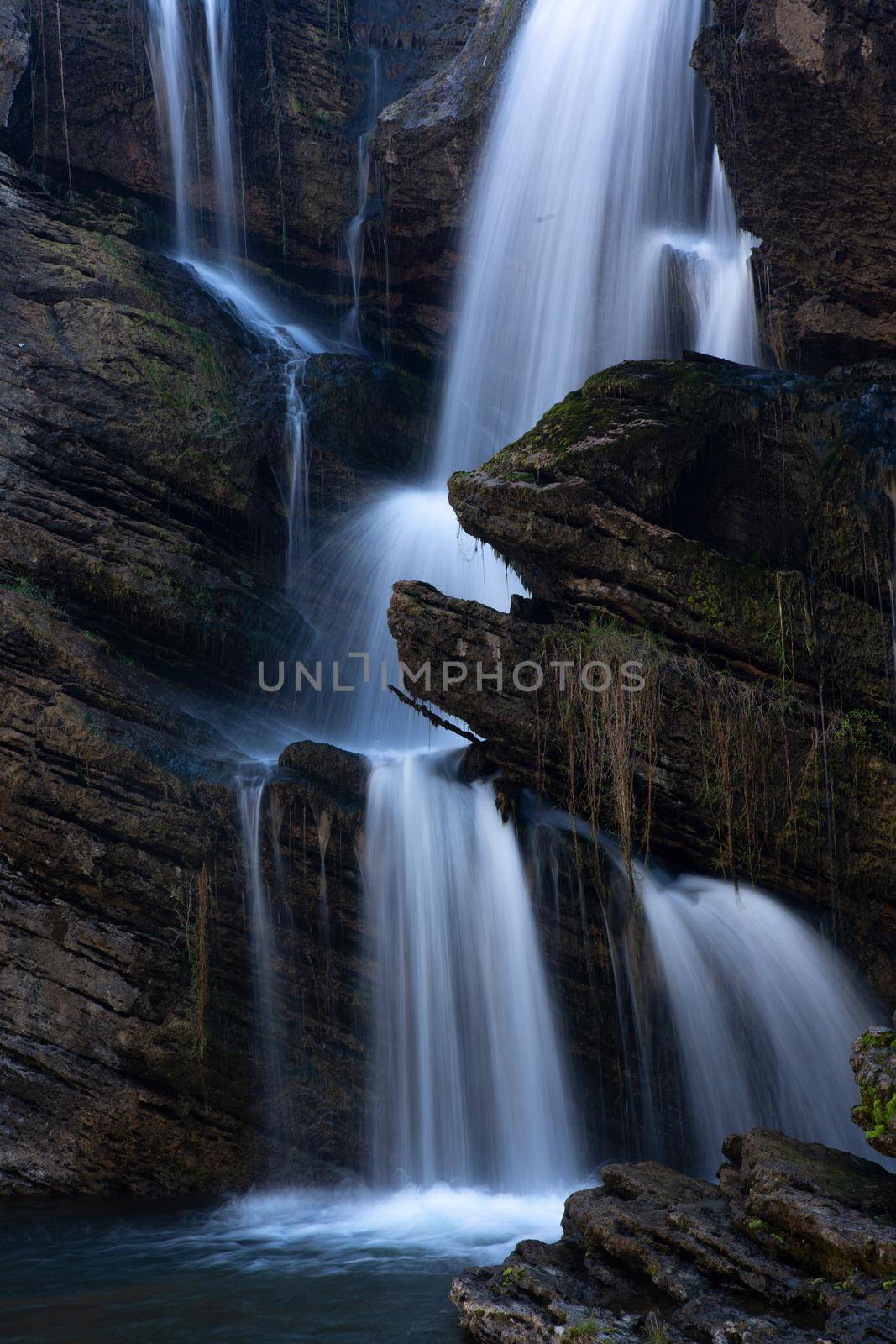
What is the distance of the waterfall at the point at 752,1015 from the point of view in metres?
8.71

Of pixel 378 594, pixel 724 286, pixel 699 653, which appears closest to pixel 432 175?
pixel 724 286

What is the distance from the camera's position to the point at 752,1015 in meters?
8.96

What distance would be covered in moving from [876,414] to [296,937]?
22.8ft

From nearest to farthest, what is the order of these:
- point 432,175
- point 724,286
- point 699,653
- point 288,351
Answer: point 699,653
point 724,286
point 288,351
point 432,175

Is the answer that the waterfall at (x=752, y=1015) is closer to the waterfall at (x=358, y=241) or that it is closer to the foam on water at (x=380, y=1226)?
the foam on water at (x=380, y=1226)

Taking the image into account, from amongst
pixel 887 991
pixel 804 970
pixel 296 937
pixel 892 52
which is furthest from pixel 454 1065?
pixel 892 52

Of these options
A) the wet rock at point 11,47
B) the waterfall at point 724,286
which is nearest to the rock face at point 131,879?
the wet rock at point 11,47

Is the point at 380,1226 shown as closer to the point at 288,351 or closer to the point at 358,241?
the point at 288,351

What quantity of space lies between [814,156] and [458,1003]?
909cm

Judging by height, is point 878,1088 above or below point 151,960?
below

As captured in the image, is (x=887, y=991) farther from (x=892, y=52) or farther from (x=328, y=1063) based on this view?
(x=892, y=52)

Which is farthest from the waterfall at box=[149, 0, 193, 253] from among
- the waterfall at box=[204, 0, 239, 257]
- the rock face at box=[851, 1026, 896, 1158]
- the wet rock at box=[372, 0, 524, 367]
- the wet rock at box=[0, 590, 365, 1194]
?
the rock face at box=[851, 1026, 896, 1158]

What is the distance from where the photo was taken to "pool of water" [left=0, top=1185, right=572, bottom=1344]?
6191 millimetres

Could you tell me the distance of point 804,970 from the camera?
9.11m
